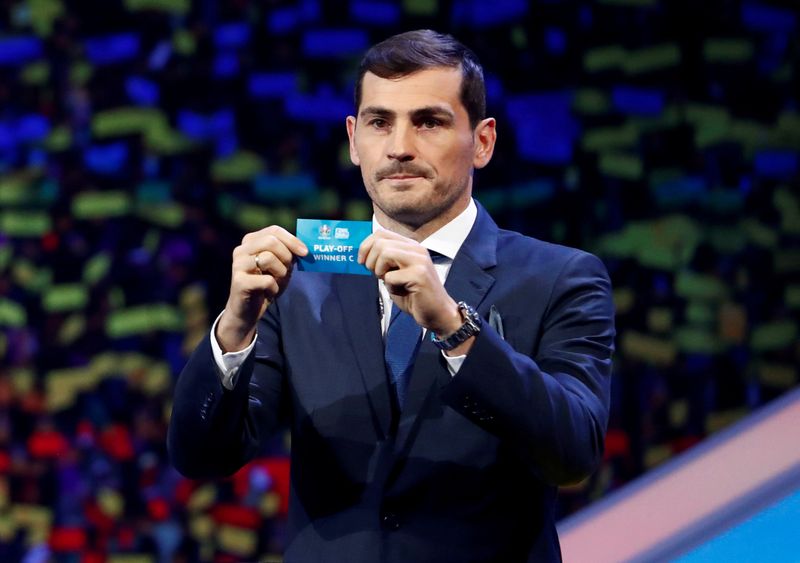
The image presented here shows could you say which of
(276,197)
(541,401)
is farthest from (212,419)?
(276,197)

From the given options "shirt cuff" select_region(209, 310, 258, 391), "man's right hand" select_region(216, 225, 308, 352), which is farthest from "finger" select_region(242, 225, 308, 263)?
"shirt cuff" select_region(209, 310, 258, 391)

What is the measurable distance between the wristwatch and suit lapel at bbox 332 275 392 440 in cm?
17

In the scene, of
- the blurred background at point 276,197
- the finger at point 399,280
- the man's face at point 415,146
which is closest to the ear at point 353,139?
the man's face at point 415,146

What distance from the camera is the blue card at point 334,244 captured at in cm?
141

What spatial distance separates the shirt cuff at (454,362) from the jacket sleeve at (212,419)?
0.27m

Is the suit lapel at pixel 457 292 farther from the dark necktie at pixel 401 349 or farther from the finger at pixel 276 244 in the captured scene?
the finger at pixel 276 244

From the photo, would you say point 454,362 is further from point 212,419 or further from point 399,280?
point 212,419

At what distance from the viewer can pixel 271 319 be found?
1.66 m

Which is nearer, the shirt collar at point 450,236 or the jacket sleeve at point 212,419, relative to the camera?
the jacket sleeve at point 212,419

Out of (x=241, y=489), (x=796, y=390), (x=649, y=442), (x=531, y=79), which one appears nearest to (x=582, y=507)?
(x=649, y=442)

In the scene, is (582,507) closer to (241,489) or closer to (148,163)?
(241,489)

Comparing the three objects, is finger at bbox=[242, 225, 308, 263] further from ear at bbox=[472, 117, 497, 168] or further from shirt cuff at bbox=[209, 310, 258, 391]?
ear at bbox=[472, 117, 497, 168]

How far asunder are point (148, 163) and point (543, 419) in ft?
7.30

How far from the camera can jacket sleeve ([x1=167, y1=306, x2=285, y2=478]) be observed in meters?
1.46
